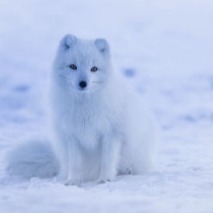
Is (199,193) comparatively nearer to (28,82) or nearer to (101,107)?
(101,107)

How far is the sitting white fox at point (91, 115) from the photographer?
13.5 ft

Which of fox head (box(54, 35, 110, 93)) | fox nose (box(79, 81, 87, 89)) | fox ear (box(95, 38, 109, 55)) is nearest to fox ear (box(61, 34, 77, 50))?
fox head (box(54, 35, 110, 93))

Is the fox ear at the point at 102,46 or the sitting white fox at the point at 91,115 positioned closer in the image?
the sitting white fox at the point at 91,115

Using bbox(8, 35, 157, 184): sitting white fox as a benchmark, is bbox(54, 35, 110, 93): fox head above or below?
above

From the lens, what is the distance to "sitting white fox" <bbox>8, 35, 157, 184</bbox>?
4109 mm

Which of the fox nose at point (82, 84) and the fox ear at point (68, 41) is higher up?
the fox ear at point (68, 41)

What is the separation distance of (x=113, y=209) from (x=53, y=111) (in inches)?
59.8

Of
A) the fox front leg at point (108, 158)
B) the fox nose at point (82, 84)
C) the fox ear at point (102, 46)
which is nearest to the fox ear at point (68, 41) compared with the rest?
the fox ear at point (102, 46)

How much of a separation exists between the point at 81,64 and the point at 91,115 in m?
0.42

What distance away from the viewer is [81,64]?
402 cm

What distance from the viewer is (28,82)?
10.4 metres

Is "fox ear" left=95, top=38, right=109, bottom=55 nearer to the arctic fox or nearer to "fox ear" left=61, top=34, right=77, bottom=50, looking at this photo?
the arctic fox

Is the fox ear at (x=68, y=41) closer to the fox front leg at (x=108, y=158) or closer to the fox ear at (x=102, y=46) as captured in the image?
the fox ear at (x=102, y=46)

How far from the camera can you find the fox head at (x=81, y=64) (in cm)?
398
